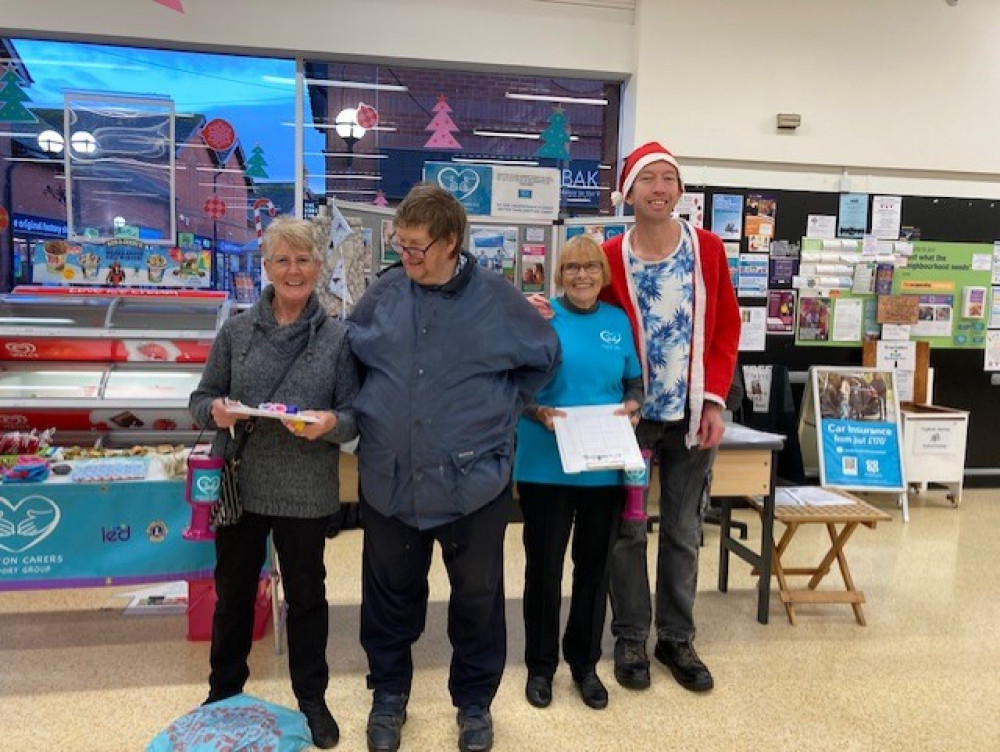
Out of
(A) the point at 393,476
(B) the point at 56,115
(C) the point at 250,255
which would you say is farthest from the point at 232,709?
(B) the point at 56,115

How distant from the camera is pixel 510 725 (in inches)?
99.1

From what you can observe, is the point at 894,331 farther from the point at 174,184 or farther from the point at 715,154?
the point at 174,184

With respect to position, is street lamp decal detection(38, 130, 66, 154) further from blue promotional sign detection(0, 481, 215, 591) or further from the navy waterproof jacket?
the navy waterproof jacket

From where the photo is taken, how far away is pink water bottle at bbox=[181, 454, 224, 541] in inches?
87.2

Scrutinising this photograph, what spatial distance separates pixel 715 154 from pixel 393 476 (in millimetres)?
→ 3921

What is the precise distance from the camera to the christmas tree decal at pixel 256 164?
16.2 ft

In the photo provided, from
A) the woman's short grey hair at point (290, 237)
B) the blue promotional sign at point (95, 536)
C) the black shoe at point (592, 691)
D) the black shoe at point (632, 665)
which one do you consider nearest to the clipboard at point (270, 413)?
the woman's short grey hair at point (290, 237)

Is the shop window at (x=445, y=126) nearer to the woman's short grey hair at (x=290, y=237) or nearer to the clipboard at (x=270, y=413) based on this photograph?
the woman's short grey hair at (x=290, y=237)

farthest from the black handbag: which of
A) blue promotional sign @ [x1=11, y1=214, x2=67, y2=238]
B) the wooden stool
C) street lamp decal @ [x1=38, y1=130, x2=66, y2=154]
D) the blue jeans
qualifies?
street lamp decal @ [x1=38, y1=130, x2=66, y2=154]

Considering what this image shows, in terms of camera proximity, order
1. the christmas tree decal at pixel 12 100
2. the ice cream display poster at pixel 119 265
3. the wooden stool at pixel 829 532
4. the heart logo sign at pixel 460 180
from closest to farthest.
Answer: the wooden stool at pixel 829 532 < the heart logo sign at pixel 460 180 < the ice cream display poster at pixel 119 265 < the christmas tree decal at pixel 12 100

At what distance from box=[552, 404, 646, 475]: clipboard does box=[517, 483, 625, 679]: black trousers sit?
155mm

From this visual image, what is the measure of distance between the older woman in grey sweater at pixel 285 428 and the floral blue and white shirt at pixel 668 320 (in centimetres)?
104

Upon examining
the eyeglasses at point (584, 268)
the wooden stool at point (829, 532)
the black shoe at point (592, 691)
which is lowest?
the black shoe at point (592, 691)

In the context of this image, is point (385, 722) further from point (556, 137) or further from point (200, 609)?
point (556, 137)
